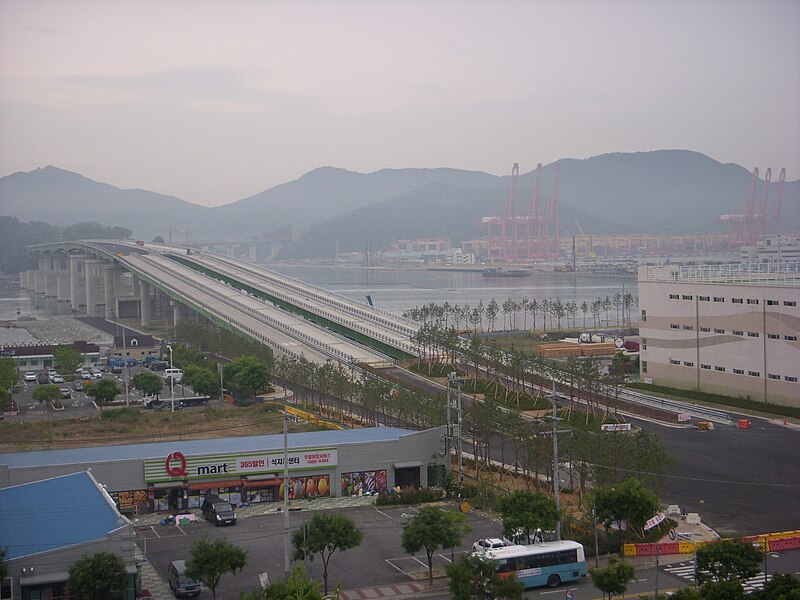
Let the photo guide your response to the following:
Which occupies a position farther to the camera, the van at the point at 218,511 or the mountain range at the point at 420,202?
the mountain range at the point at 420,202

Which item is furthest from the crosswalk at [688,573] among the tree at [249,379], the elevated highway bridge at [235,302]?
the elevated highway bridge at [235,302]

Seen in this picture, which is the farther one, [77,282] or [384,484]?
[77,282]

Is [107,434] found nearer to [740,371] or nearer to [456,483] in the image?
[456,483]

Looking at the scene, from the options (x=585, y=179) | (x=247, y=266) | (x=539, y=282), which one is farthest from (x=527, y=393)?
(x=585, y=179)

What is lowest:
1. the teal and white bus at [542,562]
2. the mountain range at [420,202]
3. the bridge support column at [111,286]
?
the teal and white bus at [542,562]

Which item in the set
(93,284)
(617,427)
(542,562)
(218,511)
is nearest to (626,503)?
(542,562)

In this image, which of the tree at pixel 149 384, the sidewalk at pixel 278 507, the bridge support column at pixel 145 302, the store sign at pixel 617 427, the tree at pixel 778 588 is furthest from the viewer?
the bridge support column at pixel 145 302

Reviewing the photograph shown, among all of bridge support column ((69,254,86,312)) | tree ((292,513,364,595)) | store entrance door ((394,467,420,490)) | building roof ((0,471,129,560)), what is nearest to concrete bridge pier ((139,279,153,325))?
bridge support column ((69,254,86,312))

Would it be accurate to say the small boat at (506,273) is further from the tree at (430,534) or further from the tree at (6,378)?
the tree at (430,534)
